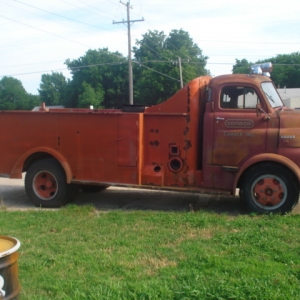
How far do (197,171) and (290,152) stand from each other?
4.94ft

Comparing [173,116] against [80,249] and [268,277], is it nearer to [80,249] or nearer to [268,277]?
[80,249]

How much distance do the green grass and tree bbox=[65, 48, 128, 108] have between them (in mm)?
58322

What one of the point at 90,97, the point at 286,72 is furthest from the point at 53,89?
the point at 286,72

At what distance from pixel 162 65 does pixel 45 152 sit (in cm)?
4873

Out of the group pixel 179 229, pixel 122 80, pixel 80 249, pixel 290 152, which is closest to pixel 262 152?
pixel 290 152

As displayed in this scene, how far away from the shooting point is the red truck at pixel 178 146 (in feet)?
25.3

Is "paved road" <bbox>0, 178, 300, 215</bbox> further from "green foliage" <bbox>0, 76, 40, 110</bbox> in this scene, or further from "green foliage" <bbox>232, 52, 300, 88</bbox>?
"green foliage" <bbox>0, 76, 40, 110</bbox>

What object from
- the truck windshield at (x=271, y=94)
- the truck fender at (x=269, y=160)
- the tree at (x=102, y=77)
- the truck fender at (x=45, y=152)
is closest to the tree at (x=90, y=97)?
the tree at (x=102, y=77)

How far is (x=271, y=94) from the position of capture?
830 centimetres

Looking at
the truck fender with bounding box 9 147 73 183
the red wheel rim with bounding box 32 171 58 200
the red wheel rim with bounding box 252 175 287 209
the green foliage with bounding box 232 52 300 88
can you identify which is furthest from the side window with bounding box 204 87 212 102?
the green foliage with bounding box 232 52 300 88

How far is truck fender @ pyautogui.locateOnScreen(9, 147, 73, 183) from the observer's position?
28.8 feet

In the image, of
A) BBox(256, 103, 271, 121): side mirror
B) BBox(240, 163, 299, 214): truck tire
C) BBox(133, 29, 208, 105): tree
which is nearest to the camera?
BBox(240, 163, 299, 214): truck tire

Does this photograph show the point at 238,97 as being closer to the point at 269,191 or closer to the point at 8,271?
the point at 269,191

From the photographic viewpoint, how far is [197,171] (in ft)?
26.8
